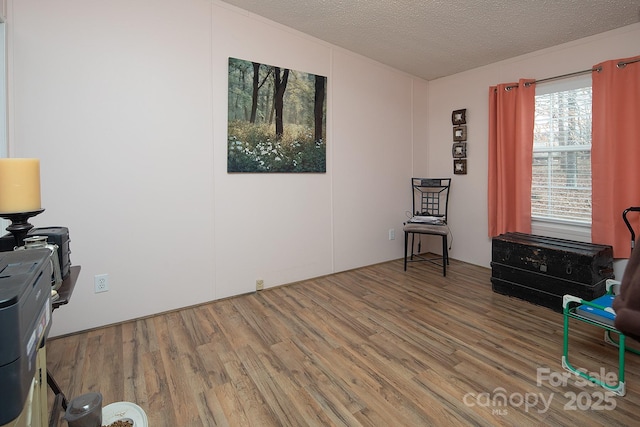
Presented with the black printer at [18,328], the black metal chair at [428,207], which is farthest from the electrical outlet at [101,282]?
the black metal chair at [428,207]

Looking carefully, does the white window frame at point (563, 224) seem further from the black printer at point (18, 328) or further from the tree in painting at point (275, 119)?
the black printer at point (18, 328)

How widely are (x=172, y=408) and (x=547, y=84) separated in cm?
409

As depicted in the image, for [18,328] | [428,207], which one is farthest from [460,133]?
[18,328]

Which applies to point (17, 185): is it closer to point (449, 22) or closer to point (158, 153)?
point (158, 153)

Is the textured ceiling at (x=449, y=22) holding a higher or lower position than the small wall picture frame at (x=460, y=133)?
higher

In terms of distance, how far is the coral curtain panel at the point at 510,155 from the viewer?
3314 millimetres

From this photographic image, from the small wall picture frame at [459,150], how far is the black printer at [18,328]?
4113mm

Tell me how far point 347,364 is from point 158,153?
6.54ft

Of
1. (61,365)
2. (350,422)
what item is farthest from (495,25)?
(61,365)

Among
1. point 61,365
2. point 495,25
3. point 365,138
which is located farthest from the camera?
point 365,138

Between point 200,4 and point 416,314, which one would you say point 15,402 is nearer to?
point 416,314

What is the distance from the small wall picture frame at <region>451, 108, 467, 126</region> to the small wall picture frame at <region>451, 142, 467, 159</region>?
0.25 metres

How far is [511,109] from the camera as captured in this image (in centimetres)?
340

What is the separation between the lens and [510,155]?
11.4ft
